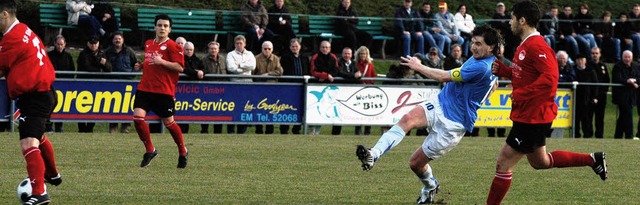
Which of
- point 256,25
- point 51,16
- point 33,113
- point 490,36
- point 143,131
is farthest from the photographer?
point 51,16

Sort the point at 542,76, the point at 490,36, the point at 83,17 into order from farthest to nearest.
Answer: the point at 83,17 < the point at 490,36 < the point at 542,76

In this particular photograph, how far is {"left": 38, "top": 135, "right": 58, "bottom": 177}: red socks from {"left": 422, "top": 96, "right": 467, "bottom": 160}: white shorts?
11.3ft

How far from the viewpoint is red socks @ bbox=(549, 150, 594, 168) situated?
1087cm

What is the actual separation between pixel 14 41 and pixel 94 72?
11386 mm

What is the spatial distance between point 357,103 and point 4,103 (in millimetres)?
6418

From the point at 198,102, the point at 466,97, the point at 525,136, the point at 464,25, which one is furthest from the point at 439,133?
the point at 464,25

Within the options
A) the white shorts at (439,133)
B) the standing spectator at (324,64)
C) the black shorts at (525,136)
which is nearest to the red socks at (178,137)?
the white shorts at (439,133)

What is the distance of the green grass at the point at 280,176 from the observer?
460 inches

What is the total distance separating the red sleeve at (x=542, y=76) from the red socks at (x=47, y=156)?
4.30 metres

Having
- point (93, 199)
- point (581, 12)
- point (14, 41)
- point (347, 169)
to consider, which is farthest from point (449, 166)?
point (581, 12)

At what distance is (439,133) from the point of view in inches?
447

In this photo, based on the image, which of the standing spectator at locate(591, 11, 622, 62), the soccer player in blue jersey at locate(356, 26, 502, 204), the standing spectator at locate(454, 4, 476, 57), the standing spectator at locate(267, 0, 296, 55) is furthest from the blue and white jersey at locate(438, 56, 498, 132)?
the standing spectator at locate(591, 11, 622, 62)

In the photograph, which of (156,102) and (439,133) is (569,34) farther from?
(439,133)

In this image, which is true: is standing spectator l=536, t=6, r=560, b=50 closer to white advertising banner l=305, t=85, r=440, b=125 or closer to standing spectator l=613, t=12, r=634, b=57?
standing spectator l=613, t=12, r=634, b=57
